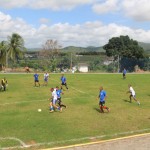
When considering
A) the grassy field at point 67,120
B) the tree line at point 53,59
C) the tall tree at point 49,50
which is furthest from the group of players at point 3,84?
the tall tree at point 49,50

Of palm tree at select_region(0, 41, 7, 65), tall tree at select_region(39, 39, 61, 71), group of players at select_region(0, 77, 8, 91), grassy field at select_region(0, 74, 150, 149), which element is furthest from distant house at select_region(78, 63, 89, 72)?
grassy field at select_region(0, 74, 150, 149)

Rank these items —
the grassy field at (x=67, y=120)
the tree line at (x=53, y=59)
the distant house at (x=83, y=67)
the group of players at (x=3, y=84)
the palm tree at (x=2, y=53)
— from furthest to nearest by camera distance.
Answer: the distant house at (x=83, y=67) → the tree line at (x=53, y=59) → the palm tree at (x=2, y=53) → the group of players at (x=3, y=84) → the grassy field at (x=67, y=120)

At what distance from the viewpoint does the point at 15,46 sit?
69312 millimetres

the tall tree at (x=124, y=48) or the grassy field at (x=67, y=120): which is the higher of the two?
the tall tree at (x=124, y=48)

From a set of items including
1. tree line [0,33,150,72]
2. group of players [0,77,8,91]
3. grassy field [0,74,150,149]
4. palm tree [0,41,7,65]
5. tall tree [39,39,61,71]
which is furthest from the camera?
tall tree [39,39,61,71]

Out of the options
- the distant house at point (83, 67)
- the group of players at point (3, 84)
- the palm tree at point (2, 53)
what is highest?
the palm tree at point (2, 53)

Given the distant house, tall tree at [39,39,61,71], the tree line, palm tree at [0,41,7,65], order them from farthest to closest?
1. tall tree at [39,39,61,71]
2. the distant house
3. the tree line
4. palm tree at [0,41,7,65]

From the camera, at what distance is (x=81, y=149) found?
1313cm

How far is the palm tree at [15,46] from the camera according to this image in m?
68.0

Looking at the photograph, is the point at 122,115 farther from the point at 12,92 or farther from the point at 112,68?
the point at 112,68

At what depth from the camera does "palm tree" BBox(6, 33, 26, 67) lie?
2677 inches

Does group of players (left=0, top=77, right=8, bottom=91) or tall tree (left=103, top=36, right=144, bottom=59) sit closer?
group of players (left=0, top=77, right=8, bottom=91)

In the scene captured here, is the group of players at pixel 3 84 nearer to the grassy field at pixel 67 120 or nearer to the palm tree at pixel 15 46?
the grassy field at pixel 67 120

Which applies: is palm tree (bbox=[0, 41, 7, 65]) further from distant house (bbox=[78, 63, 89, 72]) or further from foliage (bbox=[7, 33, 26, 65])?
distant house (bbox=[78, 63, 89, 72])
